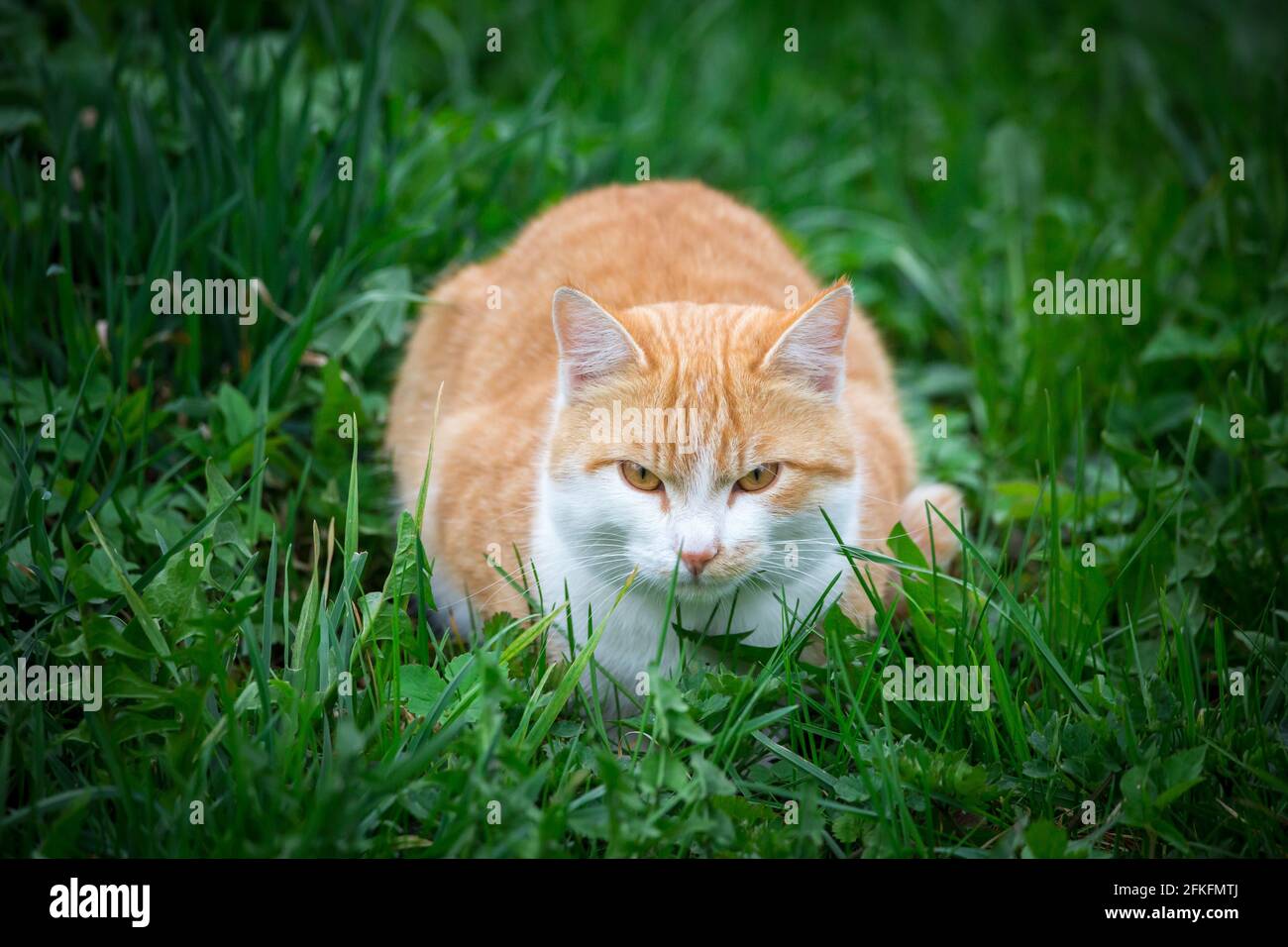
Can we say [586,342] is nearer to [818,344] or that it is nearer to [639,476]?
[639,476]

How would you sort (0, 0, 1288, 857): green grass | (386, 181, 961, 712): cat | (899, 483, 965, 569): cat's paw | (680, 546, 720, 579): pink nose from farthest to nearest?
(899, 483, 965, 569): cat's paw
(386, 181, 961, 712): cat
(680, 546, 720, 579): pink nose
(0, 0, 1288, 857): green grass

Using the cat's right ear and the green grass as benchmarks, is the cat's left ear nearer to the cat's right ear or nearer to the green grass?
the cat's right ear

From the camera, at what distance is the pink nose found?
2.32 m

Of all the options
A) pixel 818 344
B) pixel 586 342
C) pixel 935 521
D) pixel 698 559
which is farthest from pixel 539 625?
pixel 935 521

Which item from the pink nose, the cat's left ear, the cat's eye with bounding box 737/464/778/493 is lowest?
the pink nose

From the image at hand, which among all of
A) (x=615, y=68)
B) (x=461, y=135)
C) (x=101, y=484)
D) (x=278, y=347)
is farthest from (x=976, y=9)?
(x=101, y=484)

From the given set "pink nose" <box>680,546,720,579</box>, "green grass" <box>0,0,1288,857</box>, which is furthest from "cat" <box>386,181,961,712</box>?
"green grass" <box>0,0,1288,857</box>

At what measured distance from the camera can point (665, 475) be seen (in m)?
2.44

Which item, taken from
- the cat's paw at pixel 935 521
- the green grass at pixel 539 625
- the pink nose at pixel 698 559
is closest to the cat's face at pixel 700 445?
the pink nose at pixel 698 559

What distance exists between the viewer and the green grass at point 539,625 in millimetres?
2205

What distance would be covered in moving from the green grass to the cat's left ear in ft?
1.76

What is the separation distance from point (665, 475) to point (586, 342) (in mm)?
366

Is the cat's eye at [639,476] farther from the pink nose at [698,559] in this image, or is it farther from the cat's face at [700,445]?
the pink nose at [698,559]
